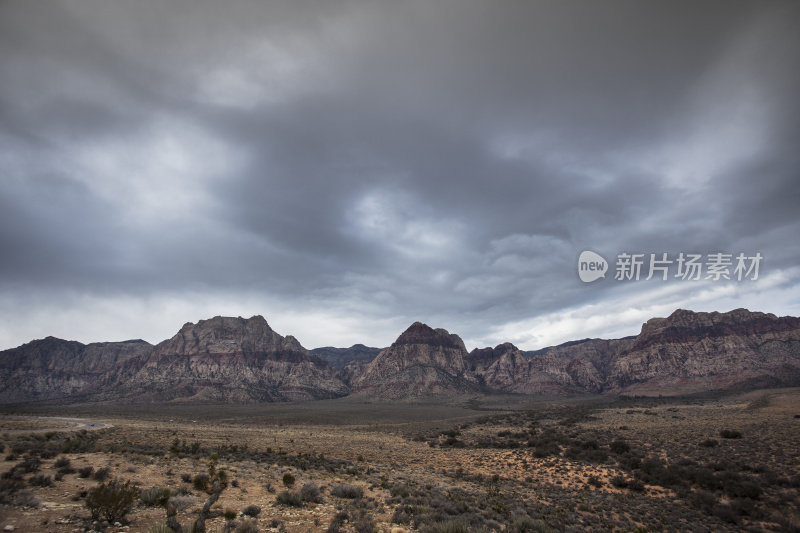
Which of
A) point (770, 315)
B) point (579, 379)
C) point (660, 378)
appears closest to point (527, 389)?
point (579, 379)

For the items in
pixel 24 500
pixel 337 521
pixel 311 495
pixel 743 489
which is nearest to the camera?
pixel 24 500

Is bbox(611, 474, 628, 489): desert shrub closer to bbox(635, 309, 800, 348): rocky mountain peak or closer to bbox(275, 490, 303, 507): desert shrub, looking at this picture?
bbox(275, 490, 303, 507): desert shrub

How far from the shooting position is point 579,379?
195750mm

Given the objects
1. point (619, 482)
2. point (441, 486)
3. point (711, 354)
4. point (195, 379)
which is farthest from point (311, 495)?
point (711, 354)

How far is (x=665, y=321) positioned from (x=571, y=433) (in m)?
201

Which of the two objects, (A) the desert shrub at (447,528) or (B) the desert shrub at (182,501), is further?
(B) the desert shrub at (182,501)

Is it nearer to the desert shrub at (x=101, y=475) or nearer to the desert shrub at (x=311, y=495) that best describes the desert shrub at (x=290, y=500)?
the desert shrub at (x=311, y=495)

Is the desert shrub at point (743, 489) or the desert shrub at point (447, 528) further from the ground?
the desert shrub at point (447, 528)

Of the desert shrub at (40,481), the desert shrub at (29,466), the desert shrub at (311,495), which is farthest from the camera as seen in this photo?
the desert shrub at (29,466)

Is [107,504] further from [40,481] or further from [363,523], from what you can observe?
[363,523]

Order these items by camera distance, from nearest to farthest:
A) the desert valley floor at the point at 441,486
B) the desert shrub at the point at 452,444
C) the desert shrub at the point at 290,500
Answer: the desert valley floor at the point at 441,486 → the desert shrub at the point at 290,500 → the desert shrub at the point at 452,444

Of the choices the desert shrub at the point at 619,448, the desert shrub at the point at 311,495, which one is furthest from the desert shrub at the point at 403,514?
the desert shrub at the point at 619,448

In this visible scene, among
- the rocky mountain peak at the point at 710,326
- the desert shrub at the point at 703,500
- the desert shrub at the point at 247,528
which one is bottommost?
the desert shrub at the point at 703,500

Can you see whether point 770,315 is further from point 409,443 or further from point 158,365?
point 158,365
